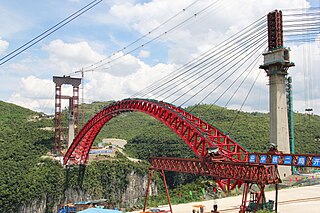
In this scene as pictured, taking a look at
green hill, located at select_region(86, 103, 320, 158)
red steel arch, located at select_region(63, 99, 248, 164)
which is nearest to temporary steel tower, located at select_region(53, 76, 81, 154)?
red steel arch, located at select_region(63, 99, 248, 164)

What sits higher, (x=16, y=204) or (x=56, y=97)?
(x=56, y=97)

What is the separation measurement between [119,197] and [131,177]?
16.3 ft

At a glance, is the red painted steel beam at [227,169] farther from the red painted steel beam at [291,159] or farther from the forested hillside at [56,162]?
the forested hillside at [56,162]

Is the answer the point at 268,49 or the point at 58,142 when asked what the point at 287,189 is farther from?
the point at 58,142

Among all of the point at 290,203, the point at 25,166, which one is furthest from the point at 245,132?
the point at 25,166

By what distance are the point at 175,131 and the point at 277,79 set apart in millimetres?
14482

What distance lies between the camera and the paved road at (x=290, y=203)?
34.4m

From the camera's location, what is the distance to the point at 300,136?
95.3 m

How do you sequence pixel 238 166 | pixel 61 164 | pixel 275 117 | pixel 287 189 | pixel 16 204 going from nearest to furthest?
1. pixel 238 166
2. pixel 275 117
3. pixel 287 189
4. pixel 16 204
5. pixel 61 164

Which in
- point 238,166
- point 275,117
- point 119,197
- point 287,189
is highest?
point 275,117

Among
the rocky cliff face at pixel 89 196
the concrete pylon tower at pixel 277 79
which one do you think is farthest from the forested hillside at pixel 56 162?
the concrete pylon tower at pixel 277 79

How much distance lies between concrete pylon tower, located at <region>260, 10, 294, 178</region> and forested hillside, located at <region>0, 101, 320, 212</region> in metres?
21.0

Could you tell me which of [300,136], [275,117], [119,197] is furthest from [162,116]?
[300,136]

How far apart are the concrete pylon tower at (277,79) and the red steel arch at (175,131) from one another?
5.48 meters
